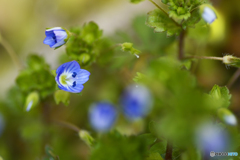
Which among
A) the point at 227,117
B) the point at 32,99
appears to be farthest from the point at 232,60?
the point at 32,99

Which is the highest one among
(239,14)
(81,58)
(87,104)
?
(81,58)

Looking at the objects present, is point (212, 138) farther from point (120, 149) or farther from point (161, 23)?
point (161, 23)

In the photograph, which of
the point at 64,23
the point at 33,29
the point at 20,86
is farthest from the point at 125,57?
the point at 33,29

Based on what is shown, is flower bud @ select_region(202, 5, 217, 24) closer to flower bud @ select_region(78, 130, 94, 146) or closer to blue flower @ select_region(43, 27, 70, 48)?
blue flower @ select_region(43, 27, 70, 48)

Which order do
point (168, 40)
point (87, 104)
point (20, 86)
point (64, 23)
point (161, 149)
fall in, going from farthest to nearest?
point (64, 23)
point (87, 104)
point (168, 40)
point (20, 86)
point (161, 149)

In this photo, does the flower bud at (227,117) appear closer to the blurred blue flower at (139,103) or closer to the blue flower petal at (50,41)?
the blurred blue flower at (139,103)

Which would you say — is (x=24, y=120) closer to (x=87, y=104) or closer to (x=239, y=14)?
(x=87, y=104)

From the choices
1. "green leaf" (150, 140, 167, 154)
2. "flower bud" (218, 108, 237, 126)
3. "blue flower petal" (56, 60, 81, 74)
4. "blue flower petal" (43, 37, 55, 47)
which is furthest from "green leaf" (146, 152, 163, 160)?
"blue flower petal" (43, 37, 55, 47)
